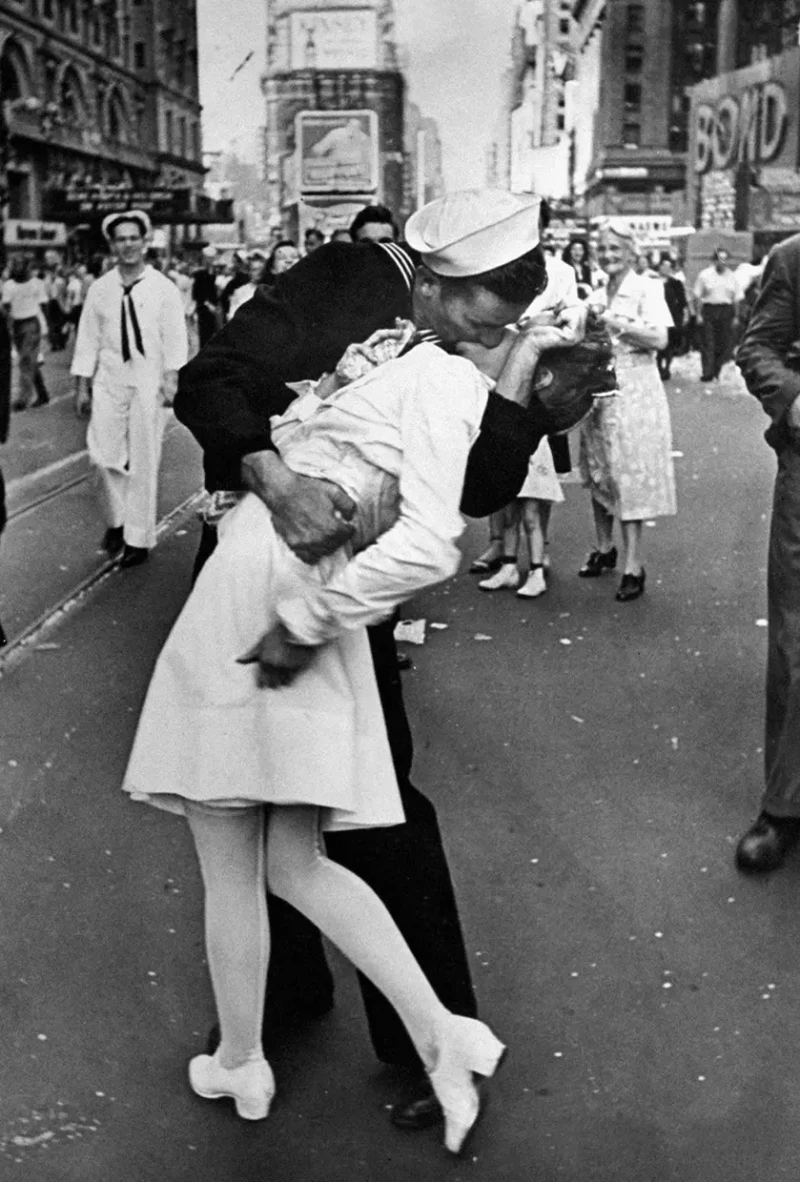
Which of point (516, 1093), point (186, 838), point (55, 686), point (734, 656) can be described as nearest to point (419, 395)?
point (516, 1093)

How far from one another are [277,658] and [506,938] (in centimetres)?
166

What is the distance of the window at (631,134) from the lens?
110750 mm

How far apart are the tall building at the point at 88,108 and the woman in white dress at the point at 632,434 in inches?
1341

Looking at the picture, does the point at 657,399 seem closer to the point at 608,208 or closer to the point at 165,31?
the point at 165,31

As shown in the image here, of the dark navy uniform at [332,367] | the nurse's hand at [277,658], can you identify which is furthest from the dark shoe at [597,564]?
the nurse's hand at [277,658]

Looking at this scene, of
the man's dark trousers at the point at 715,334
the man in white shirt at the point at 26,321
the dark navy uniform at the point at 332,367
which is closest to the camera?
the dark navy uniform at the point at 332,367

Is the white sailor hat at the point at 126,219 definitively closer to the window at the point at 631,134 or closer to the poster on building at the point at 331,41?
the poster on building at the point at 331,41

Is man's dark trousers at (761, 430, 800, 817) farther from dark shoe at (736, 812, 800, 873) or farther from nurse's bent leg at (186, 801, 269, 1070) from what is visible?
nurse's bent leg at (186, 801, 269, 1070)

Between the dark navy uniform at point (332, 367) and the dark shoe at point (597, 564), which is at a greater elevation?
the dark navy uniform at point (332, 367)

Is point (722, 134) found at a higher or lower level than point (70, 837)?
higher

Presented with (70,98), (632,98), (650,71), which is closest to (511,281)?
(70,98)

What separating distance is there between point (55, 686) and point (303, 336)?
361 centimetres

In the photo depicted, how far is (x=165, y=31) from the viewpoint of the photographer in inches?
1777

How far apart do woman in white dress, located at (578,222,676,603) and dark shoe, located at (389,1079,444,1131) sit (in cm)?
514
